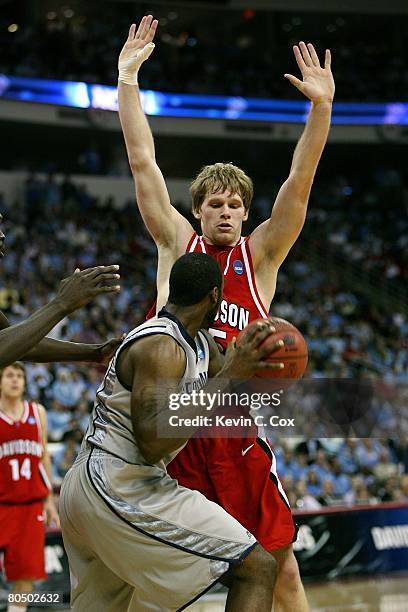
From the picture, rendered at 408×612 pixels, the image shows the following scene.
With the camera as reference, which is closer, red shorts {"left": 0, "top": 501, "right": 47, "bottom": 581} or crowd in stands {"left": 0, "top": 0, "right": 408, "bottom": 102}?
red shorts {"left": 0, "top": 501, "right": 47, "bottom": 581}

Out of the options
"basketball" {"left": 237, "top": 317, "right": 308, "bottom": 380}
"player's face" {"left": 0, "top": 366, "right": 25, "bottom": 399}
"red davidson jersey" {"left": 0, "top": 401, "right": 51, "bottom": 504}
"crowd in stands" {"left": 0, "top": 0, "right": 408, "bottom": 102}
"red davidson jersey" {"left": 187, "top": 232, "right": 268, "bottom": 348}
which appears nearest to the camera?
"basketball" {"left": 237, "top": 317, "right": 308, "bottom": 380}

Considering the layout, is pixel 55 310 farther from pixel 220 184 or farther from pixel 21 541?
pixel 21 541

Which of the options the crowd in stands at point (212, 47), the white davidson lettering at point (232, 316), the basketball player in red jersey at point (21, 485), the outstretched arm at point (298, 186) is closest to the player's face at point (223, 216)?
the outstretched arm at point (298, 186)

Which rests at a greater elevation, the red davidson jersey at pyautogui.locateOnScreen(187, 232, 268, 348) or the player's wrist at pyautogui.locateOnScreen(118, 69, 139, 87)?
the player's wrist at pyautogui.locateOnScreen(118, 69, 139, 87)

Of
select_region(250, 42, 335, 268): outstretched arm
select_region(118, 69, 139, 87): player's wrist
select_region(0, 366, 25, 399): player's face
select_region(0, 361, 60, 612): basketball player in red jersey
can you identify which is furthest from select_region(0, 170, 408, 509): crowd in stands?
select_region(118, 69, 139, 87): player's wrist

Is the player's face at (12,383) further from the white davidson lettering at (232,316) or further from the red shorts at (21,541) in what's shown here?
the white davidson lettering at (232,316)

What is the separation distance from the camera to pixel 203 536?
355cm

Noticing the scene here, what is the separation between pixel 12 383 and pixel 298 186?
3275 millimetres

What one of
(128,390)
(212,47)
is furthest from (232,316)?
(212,47)

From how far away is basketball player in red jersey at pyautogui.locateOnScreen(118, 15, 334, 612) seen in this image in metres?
4.18

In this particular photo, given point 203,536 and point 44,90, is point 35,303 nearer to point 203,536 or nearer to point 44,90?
point 44,90

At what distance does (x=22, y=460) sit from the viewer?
676 centimetres

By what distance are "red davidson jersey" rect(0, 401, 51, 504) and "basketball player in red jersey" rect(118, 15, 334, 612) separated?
2760mm

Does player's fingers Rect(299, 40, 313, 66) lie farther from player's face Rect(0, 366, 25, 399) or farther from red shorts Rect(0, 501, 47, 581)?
red shorts Rect(0, 501, 47, 581)
